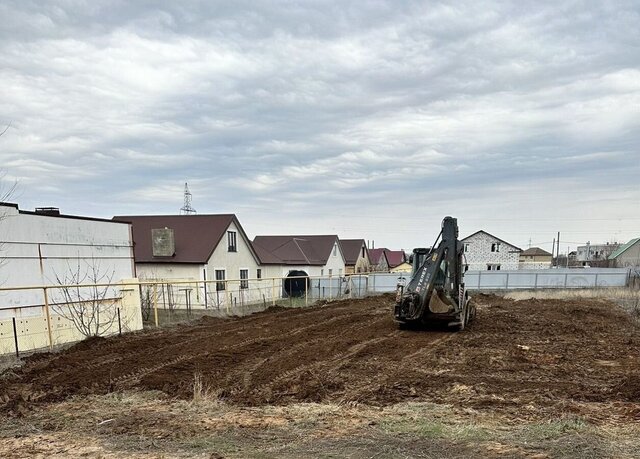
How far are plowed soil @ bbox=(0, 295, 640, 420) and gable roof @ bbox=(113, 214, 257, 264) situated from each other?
13154 mm

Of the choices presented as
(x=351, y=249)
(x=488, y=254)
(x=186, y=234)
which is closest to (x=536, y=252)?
(x=488, y=254)

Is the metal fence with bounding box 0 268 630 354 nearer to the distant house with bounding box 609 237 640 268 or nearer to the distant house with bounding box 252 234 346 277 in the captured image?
the distant house with bounding box 252 234 346 277

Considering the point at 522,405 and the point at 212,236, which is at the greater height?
the point at 212,236

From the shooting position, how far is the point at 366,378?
309 inches

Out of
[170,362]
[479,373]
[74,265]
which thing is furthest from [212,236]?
[479,373]

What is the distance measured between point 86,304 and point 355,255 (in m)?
40.7

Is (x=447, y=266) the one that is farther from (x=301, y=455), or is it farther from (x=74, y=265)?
(x=74, y=265)

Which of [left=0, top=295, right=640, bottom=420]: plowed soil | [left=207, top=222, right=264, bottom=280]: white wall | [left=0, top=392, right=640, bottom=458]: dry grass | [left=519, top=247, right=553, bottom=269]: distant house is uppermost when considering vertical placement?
[left=207, top=222, right=264, bottom=280]: white wall

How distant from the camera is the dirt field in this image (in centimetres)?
563

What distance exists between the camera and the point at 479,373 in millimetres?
8133

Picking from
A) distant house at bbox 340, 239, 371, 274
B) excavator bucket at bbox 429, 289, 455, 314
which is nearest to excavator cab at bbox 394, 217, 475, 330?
excavator bucket at bbox 429, 289, 455, 314

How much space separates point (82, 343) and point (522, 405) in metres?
10.1

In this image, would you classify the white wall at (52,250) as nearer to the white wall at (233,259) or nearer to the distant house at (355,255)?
the white wall at (233,259)

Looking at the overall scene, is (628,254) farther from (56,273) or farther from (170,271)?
(56,273)
